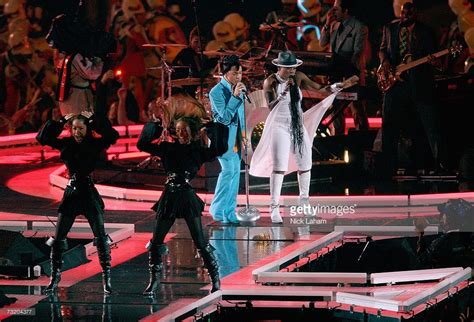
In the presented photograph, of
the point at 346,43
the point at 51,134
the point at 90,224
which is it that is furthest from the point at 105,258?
the point at 346,43

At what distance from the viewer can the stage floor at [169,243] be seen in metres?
15.1

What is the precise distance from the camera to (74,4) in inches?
1045

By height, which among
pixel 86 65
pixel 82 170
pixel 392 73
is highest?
pixel 86 65

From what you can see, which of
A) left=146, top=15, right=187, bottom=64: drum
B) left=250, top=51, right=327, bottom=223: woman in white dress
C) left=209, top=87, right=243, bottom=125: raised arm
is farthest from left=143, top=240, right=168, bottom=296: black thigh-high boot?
left=146, top=15, right=187, bottom=64: drum

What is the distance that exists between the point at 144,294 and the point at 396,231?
12.1ft

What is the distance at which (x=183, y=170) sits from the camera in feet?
50.2

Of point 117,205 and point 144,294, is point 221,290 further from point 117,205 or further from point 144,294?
point 117,205

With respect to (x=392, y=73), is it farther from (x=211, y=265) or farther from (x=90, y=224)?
(x=90, y=224)

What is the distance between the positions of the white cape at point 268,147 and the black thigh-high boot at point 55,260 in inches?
145

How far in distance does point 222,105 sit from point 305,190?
162 cm

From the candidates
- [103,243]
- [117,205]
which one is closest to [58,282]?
[103,243]

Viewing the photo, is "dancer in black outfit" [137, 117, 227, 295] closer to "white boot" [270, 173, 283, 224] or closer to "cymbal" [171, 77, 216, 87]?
"white boot" [270, 173, 283, 224]

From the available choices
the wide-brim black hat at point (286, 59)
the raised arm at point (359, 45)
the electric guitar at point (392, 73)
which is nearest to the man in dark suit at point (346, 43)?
the raised arm at point (359, 45)

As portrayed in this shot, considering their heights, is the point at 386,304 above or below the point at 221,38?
below
